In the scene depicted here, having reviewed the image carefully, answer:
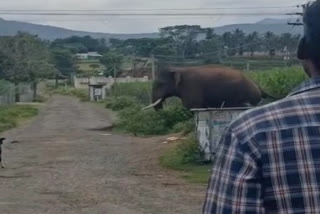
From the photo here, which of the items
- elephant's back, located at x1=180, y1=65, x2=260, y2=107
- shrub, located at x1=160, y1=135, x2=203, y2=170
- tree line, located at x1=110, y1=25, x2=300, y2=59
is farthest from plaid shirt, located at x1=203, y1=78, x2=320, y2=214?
tree line, located at x1=110, y1=25, x2=300, y2=59

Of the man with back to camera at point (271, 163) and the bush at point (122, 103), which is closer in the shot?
the man with back to camera at point (271, 163)

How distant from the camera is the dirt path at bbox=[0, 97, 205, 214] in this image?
1269 cm

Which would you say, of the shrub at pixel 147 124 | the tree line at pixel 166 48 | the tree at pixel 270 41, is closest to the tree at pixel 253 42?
the tree line at pixel 166 48

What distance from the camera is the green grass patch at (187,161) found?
16931 mm

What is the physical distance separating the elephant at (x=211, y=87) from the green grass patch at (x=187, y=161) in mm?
2925

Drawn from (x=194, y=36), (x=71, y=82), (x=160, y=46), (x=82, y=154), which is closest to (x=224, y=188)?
(x=82, y=154)

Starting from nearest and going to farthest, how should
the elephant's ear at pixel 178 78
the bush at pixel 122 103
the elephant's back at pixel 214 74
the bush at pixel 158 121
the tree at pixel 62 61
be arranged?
the elephant's back at pixel 214 74 → the elephant's ear at pixel 178 78 → the bush at pixel 158 121 → the bush at pixel 122 103 → the tree at pixel 62 61

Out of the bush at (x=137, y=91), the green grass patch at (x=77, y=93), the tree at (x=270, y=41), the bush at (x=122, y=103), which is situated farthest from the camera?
the green grass patch at (x=77, y=93)

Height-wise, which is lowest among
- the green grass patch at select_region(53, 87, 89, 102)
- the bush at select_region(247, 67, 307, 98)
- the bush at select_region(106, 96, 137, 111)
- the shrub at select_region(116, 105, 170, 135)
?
the green grass patch at select_region(53, 87, 89, 102)

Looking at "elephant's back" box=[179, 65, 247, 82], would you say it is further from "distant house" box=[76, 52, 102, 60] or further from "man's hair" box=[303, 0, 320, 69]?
"distant house" box=[76, 52, 102, 60]

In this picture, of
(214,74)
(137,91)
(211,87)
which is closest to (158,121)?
(214,74)

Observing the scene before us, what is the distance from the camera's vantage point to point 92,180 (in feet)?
53.5

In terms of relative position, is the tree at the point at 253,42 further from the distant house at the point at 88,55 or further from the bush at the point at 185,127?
the distant house at the point at 88,55

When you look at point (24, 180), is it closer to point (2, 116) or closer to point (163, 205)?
point (163, 205)
